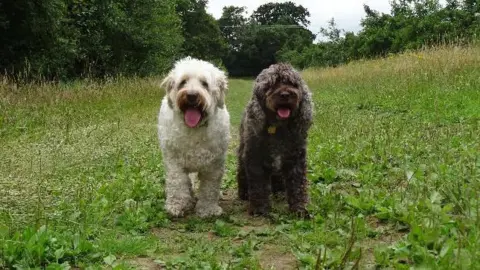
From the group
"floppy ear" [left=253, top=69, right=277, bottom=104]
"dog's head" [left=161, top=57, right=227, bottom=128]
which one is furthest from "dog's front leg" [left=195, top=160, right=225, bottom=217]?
"floppy ear" [left=253, top=69, right=277, bottom=104]

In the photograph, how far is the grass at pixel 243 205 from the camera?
345 cm

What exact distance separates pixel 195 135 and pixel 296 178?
1.05 metres

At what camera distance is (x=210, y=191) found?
209 inches

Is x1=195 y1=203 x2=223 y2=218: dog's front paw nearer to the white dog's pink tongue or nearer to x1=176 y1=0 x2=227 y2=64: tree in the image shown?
the white dog's pink tongue

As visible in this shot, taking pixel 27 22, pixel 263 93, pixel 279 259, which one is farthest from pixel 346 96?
pixel 279 259

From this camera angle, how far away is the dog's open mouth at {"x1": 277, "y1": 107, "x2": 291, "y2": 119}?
16.1ft

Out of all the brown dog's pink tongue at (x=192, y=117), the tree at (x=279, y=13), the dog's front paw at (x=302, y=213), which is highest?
the tree at (x=279, y=13)

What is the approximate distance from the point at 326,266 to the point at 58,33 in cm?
1626

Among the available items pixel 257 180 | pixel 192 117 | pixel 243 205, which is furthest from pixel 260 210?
pixel 192 117

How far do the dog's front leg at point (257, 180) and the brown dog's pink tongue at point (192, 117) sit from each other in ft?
1.92

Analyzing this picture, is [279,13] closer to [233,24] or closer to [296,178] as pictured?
[233,24]

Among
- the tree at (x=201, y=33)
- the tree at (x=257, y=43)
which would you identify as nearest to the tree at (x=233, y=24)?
the tree at (x=257, y=43)

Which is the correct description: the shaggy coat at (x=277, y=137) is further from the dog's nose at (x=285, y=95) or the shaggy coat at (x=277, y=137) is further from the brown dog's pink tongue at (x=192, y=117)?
the brown dog's pink tongue at (x=192, y=117)

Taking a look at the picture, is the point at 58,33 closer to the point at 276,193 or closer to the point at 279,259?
the point at 276,193
